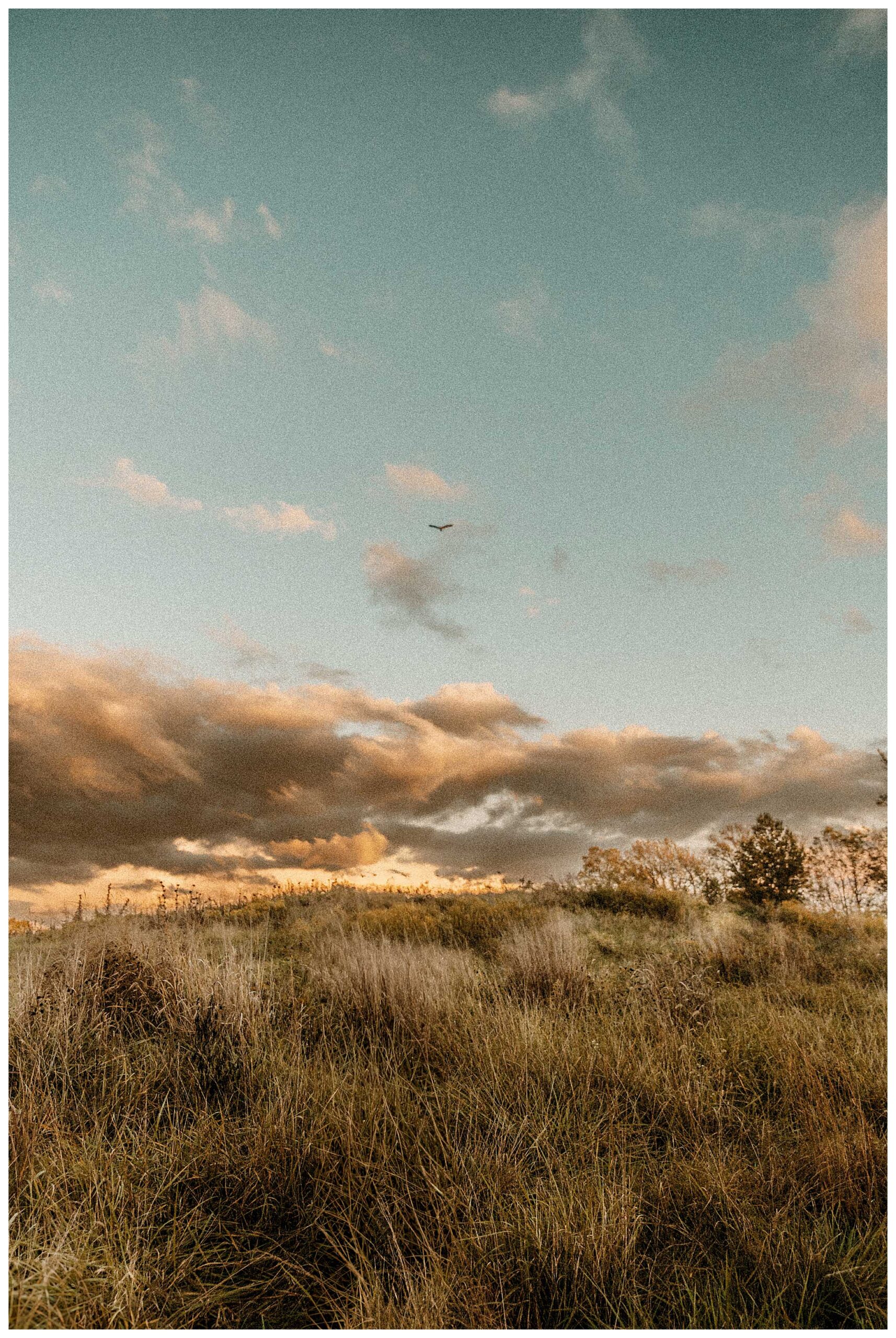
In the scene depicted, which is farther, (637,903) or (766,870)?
(766,870)

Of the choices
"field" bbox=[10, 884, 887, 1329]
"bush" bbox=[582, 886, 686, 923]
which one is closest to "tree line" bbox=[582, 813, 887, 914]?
"bush" bbox=[582, 886, 686, 923]

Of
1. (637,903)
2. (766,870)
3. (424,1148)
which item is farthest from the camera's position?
(766,870)

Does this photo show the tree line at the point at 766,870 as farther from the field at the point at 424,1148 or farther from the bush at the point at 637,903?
the field at the point at 424,1148

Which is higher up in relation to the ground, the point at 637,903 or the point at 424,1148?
the point at 424,1148

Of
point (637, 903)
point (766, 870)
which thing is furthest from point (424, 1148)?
point (766, 870)

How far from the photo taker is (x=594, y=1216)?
2.67m

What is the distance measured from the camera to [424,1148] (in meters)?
3.28

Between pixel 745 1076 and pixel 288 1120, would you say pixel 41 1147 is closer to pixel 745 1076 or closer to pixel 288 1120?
pixel 288 1120

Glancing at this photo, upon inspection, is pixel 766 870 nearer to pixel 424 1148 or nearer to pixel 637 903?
pixel 637 903

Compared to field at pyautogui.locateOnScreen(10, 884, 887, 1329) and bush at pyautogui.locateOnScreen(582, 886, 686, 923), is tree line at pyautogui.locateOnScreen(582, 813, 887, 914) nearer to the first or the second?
bush at pyautogui.locateOnScreen(582, 886, 686, 923)

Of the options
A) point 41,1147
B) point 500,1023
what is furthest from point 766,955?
point 41,1147

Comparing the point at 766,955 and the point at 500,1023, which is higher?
the point at 500,1023

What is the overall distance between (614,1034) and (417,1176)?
2.22 m

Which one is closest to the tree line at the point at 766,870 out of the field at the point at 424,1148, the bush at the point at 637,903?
the bush at the point at 637,903
